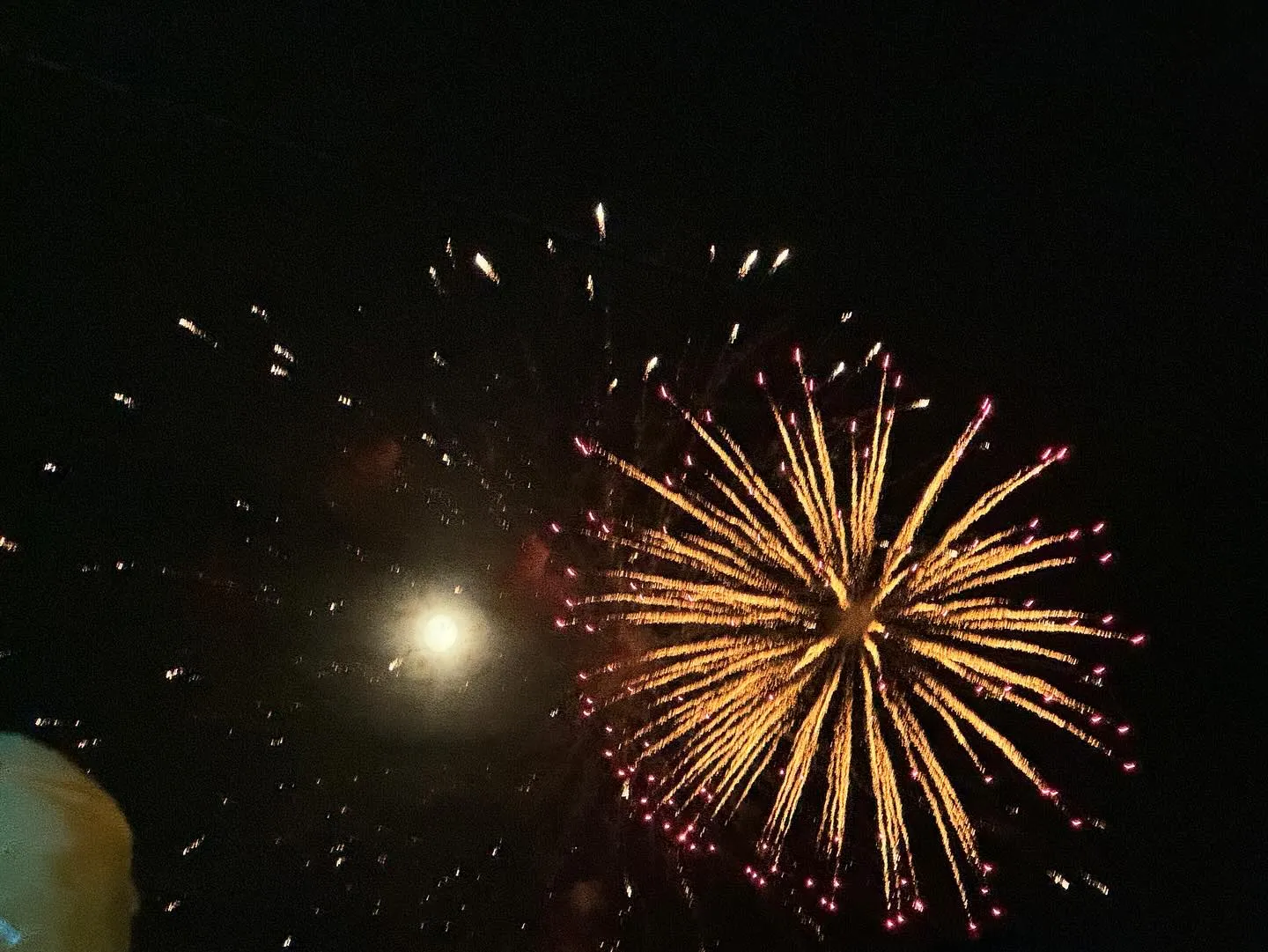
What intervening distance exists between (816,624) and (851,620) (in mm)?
97

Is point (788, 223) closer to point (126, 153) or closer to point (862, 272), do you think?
point (862, 272)

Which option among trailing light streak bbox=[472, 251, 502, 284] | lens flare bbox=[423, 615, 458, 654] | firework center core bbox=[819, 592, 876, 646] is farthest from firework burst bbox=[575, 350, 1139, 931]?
trailing light streak bbox=[472, 251, 502, 284]

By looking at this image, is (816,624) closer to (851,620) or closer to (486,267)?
(851,620)

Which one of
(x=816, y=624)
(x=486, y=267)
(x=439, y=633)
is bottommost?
(x=439, y=633)

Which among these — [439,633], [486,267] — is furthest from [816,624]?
[486,267]

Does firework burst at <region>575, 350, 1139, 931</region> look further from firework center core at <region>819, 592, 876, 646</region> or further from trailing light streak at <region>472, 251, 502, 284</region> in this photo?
trailing light streak at <region>472, 251, 502, 284</region>

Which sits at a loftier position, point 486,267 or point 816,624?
point 486,267

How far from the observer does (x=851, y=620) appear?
2.42 metres

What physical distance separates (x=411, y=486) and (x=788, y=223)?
1254 millimetres

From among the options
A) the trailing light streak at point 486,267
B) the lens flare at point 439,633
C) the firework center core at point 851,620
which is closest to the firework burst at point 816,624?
the firework center core at point 851,620

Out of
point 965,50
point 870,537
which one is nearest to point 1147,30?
point 965,50

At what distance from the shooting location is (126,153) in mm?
2293

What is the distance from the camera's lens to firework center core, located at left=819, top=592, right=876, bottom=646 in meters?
2.42

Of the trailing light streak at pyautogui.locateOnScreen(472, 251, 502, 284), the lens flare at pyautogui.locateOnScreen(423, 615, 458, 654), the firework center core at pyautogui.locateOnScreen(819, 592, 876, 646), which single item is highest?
the trailing light streak at pyautogui.locateOnScreen(472, 251, 502, 284)
